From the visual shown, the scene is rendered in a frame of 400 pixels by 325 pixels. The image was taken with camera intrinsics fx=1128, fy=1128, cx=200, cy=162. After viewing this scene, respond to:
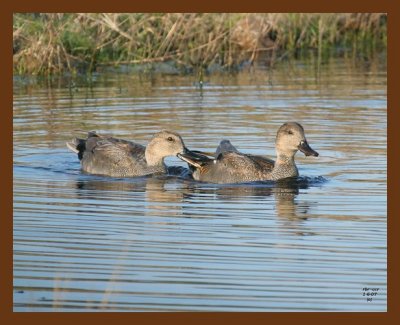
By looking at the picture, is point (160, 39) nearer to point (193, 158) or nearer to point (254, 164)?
point (193, 158)

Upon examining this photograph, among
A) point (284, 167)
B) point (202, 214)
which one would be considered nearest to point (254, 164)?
point (284, 167)

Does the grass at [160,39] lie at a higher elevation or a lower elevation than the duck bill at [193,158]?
higher

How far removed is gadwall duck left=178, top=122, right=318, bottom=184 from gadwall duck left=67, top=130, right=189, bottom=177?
36cm

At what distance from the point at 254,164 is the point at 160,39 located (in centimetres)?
949

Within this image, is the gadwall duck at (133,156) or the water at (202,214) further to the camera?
the gadwall duck at (133,156)

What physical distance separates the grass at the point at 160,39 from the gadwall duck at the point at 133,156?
6.89 metres

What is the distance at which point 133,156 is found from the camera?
13.6 m

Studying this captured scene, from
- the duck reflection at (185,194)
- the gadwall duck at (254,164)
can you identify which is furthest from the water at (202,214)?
the gadwall duck at (254,164)

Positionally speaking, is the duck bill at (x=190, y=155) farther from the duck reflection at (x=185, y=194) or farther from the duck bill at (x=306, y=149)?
the duck bill at (x=306, y=149)

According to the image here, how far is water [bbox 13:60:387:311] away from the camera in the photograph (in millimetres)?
8250

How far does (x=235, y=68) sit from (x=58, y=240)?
43.7ft

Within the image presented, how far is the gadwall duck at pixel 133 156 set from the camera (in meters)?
13.4

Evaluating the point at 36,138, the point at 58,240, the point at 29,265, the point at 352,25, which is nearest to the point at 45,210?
the point at 58,240

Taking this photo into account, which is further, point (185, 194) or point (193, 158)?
point (193, 158)
